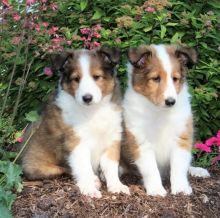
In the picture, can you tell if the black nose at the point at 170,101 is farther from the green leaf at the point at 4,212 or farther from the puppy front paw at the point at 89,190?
the green leaf at the point at 4,212

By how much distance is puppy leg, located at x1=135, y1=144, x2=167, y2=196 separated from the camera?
19.7 ft

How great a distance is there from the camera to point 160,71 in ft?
19.5

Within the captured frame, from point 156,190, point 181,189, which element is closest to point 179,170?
point 181,189

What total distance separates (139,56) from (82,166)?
4.02 feet

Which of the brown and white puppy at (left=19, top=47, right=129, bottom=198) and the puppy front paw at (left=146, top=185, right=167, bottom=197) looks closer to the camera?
the puppy front paw at (left=146, top=185, right=167, bottom=197)

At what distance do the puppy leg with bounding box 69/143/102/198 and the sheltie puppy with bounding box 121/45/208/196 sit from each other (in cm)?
42

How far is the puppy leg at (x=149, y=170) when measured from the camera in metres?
6.00

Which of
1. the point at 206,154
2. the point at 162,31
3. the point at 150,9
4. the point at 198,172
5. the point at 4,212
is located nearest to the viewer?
the point at 4,212

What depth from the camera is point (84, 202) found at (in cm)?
572

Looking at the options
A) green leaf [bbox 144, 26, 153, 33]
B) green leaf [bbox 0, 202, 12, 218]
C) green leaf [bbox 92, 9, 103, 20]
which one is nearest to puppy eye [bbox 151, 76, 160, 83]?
green leaf [bbox 144, 26, 153, 33]

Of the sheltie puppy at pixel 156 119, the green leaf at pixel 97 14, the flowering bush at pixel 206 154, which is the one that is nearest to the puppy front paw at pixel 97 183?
the sheltie puppy at pixel 156 119

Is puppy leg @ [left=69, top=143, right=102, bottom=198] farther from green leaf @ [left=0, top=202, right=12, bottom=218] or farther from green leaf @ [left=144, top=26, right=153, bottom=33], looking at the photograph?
green leaf @ [left=144, top=26, right=153, bottom=33]

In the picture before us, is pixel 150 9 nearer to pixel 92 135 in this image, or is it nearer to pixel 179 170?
pixel 92 135

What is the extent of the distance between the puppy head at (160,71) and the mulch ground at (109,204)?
0.94 meters
